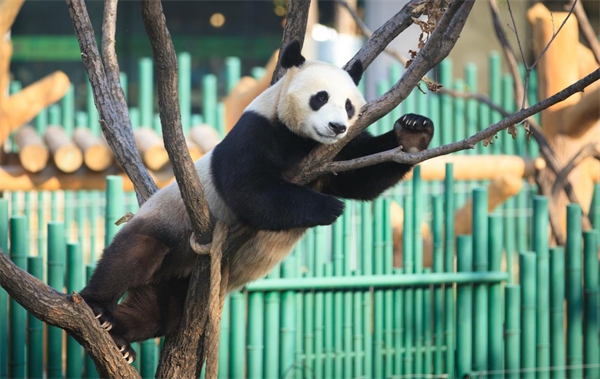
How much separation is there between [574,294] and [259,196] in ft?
7.89

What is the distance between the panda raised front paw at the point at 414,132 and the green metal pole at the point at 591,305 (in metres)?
1.94

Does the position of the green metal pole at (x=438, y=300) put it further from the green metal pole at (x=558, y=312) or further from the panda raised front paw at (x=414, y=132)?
the panda raised front paw at (x=414, y=132)

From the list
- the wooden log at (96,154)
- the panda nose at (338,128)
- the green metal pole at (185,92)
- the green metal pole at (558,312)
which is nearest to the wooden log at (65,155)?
the wooden log at (96,154)

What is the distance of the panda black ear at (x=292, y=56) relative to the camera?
2443mm

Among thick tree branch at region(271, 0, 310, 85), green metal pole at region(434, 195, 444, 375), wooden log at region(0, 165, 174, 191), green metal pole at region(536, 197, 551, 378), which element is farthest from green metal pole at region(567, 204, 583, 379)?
wooden log at region(0, 165, 174, 191)

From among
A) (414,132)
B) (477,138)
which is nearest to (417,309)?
(414,132)

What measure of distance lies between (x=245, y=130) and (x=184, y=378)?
34.7 inches

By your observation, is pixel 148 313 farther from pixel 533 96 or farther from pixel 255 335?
pixel 533 96

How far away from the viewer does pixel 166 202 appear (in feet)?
8.70

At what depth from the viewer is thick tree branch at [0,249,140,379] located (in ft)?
6.64

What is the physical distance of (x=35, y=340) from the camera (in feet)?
10.8

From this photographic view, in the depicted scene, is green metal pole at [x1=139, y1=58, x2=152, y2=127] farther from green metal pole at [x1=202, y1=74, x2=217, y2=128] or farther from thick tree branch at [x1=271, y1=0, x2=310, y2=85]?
thick tree branch at [x1=271, y1=0, x2=310, y2=85]

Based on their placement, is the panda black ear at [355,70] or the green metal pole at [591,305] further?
the green metal pole at [591,305]

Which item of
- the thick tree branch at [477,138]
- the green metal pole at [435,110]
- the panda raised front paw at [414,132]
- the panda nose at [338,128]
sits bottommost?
the thick tree branch at [477,138]
